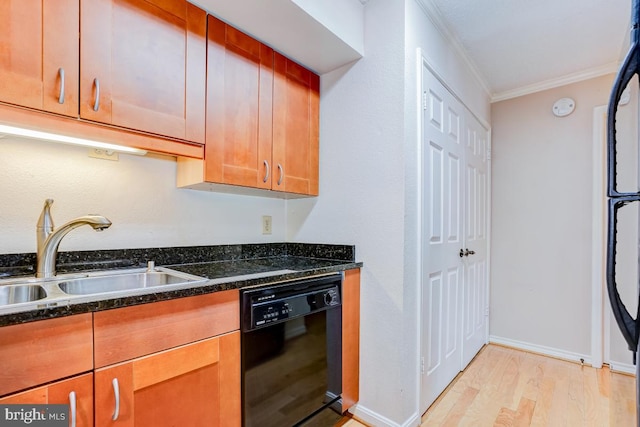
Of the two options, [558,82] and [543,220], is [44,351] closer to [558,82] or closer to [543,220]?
[543,220]

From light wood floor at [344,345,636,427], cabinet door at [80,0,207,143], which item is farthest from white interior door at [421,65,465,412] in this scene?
cabinet door at [80,0,207,143]

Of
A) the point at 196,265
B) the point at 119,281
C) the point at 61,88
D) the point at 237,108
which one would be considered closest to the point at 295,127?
the point at 237,108

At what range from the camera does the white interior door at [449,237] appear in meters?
1.81

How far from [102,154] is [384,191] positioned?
4.53ft

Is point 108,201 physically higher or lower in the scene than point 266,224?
higher

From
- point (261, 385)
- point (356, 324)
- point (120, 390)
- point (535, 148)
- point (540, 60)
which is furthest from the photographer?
point (535, 148)

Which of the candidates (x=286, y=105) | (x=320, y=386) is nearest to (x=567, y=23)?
(x=286, y=105)

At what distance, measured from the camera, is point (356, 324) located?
69.4 inches

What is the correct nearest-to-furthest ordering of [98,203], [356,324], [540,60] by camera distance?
[98,203] < [356,324] < [540,60]

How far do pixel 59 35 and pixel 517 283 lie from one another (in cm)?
344

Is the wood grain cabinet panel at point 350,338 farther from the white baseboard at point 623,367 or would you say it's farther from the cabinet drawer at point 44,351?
the white baseboard at point 623,367

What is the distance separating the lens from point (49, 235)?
1.16 meters

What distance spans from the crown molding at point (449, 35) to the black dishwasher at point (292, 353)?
1.60m

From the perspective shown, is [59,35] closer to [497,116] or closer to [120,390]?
[120,390]
